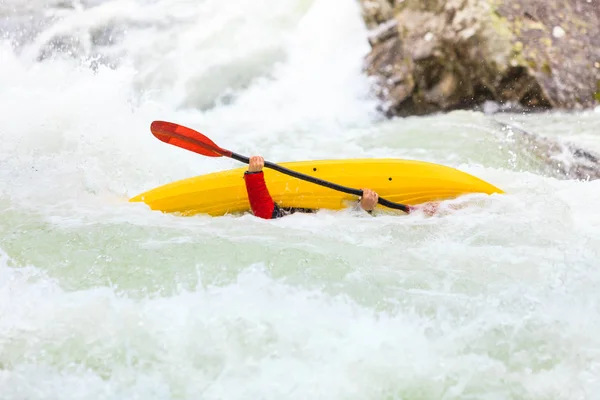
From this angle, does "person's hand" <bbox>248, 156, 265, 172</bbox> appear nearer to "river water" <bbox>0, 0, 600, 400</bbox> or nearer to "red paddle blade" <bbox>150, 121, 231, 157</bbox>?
"river water" <bbox>0, 0, 600, 400</bbox>

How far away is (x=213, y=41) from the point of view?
808 centimetres

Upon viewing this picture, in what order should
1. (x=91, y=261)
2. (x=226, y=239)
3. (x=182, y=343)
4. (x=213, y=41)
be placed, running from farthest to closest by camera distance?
(x=213, y=41)
(x=226, y=239)
(x=91, y=261)
(x=182, y=343)

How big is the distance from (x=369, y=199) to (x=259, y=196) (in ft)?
2.00

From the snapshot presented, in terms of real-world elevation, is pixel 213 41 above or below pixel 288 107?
above

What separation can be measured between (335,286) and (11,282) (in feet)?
4.50

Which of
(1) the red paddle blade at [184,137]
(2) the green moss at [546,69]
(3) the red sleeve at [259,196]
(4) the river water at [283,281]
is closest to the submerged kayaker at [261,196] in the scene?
(3) the red sleeve at [259,196]

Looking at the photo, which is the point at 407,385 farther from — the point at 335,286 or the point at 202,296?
the point at 202,296

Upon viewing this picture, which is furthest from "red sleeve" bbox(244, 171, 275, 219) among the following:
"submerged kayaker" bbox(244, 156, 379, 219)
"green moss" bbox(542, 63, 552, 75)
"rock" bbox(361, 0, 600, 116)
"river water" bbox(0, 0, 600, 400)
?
"green moss" bbox(542, 63, 552, 75)

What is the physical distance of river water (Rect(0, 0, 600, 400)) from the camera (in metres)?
2.55

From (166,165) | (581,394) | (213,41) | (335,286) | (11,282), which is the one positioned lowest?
(581,394)

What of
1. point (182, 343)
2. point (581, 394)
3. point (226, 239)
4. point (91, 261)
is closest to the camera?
point (581, 394)

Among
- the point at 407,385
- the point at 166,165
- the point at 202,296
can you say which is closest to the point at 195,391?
the point at 202,296

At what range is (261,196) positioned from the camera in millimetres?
3871

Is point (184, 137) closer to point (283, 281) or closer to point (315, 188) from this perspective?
point (315, 188)
